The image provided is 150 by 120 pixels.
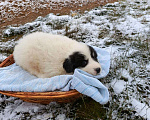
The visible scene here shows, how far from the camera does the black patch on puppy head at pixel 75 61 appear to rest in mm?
2551

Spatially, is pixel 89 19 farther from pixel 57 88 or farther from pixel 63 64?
pixel 57 88

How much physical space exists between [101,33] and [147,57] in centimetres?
189

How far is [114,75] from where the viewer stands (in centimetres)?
298

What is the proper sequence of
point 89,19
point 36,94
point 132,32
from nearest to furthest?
point 36,94, point 132,32, point 89,19

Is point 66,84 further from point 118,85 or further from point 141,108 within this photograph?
point 141,108

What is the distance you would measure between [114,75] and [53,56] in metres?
1.28

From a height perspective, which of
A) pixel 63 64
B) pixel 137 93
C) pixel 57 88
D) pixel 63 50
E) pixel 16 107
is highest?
pixel 63 50

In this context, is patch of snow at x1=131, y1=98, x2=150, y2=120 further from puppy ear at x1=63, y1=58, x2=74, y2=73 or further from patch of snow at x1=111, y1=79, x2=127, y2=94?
puppy ear at x1=63, y1=58, x2=74, y2=73

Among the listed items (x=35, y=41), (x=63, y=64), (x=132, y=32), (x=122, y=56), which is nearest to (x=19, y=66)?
(x=35, y=41)

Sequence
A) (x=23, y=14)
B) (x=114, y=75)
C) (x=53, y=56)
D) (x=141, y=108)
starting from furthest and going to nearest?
(x=23, y=14) < (x=114, y=75) < (x=53, y=56) < (x=141, y=108)

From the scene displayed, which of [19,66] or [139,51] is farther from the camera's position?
[139,51]

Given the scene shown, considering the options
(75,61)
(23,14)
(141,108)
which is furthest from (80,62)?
(23,14)

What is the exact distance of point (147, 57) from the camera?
332cm

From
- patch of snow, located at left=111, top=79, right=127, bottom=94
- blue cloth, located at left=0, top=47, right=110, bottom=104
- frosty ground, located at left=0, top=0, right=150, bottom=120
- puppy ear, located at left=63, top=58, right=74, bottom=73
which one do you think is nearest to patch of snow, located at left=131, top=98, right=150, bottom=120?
frosty ground, located at left=0, top=0, right=150, bottom=120
